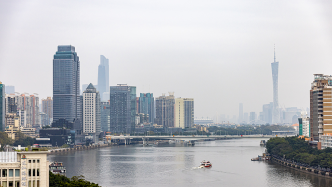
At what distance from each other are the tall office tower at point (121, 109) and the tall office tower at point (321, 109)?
93.8m

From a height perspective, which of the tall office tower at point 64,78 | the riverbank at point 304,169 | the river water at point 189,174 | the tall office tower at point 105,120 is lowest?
the river water at point 189,174

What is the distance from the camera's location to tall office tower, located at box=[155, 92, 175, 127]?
18023 centimetres

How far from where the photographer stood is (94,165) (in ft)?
183

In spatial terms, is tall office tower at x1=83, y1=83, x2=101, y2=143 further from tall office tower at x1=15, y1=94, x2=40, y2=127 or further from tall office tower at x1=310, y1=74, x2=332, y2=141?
tall office tower at x1=310, y1=74, x2=332, y2=141

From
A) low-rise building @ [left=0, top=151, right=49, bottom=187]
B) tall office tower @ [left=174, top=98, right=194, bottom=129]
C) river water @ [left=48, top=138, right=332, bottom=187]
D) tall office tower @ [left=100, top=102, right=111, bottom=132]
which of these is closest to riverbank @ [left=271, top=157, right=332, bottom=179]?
river water @ [left=48, top=138, right=332, bottom=187]

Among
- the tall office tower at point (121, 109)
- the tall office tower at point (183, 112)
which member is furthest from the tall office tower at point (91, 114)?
the tall office tower at point (183, 112)

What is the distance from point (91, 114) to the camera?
118 metres

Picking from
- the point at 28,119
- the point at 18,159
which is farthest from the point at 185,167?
the point at 28,119

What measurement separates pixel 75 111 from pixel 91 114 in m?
5.12

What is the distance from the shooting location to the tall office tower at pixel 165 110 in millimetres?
180225

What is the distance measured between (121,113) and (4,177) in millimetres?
124555

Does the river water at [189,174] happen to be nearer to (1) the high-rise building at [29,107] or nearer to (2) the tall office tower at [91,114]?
(2) the tall office tower at [91,114]

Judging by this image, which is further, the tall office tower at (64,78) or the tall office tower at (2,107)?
the tall office tower at (64,78)

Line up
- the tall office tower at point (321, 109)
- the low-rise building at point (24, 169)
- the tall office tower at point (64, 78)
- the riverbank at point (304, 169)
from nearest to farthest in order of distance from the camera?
the low-rise building at point (24, 169)
the riverbank at point (304, 169)
the tall office tower at point (321, 109)
the tall office tower at point (64, 78)
